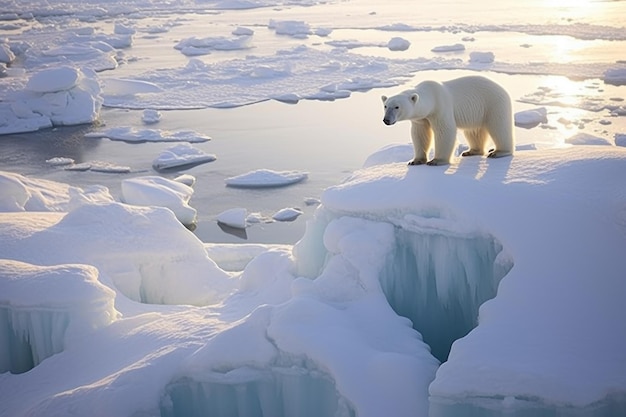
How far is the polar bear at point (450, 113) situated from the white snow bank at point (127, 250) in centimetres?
253

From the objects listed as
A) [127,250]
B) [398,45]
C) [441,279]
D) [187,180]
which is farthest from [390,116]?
[398,45]

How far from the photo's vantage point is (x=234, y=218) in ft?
30.0

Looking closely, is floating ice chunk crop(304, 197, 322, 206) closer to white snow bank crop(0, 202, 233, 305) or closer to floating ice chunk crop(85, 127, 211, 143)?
white snow bank crop(0, 202, 233, 305)

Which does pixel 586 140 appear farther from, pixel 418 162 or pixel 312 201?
pixel 418 162

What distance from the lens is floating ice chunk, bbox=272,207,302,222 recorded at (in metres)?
9.26

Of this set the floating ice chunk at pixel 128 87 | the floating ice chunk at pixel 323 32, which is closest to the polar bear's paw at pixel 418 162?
the floating ice chunk at pixel 128 87

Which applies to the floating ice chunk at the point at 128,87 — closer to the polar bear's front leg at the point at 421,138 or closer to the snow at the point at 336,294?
the snow at the point at 336,294

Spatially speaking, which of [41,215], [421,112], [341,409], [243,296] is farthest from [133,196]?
[341,409]

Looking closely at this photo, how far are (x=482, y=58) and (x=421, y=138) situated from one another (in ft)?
44.8

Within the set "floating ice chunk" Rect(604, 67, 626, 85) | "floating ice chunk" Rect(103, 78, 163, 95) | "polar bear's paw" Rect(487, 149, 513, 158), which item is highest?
"polar bear's paw" Rect(487, 149, 513, 158)

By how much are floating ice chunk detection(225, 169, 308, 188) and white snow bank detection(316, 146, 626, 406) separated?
545 cm

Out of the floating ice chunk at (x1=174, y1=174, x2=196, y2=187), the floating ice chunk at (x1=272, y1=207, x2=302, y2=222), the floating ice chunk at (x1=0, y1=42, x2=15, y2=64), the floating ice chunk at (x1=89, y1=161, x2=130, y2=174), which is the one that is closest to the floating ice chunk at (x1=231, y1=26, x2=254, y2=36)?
the floating ice chunk at (x1=0, y1=42, x2=15, y2=64)

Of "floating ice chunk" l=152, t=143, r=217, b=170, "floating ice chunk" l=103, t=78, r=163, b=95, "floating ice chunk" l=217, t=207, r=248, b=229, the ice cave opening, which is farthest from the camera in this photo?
"floating ice chunk" l=103, t=78, r=163, b=95

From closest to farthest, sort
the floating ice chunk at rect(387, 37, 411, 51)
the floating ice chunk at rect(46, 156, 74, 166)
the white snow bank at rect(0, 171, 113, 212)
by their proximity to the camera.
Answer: the white snow bank at rect(0, 171, 113, 212), the floating ice chunk at rect(46, 156, 74, 166), the floating ice chunk at rect(387, 37, 411, 51)
